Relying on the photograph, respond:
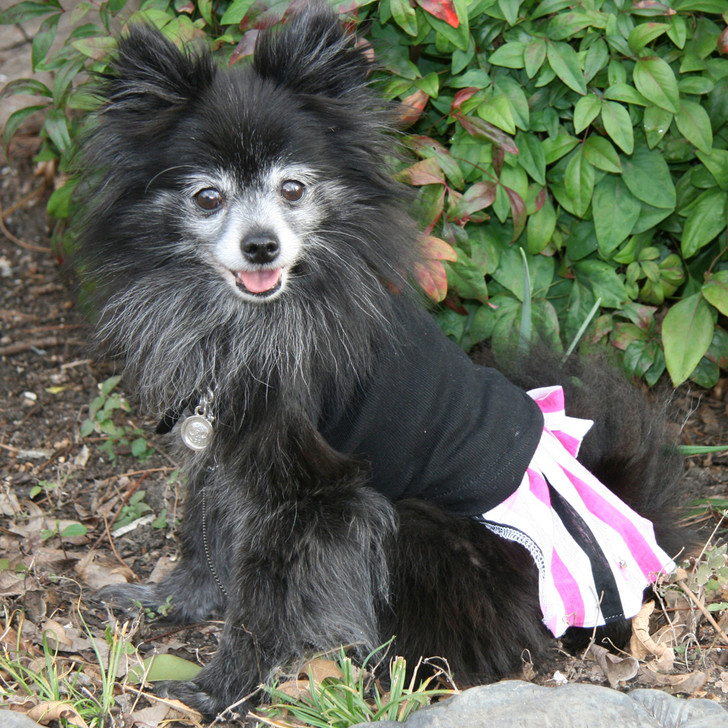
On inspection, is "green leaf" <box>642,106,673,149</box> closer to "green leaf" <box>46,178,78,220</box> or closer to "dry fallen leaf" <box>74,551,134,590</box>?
"green leaf" <box>46,178,78,220</box>

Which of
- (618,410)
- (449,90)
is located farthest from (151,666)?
(449,90)

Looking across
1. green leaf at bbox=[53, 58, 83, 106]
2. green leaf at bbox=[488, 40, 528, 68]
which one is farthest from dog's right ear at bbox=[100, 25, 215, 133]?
green leaf at bbox=[488, 40, 528, 68]

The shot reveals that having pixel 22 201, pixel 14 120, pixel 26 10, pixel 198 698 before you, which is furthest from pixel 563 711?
pixel 22 201

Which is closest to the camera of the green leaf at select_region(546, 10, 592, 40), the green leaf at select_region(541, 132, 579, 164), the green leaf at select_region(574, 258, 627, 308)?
the green leaf at select_region(546, 10, 592, 40)

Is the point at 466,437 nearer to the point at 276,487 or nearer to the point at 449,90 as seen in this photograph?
the point at 276,487

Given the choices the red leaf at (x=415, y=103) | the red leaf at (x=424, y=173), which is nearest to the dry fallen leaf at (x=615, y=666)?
the red leaf at (x=424, y=173)

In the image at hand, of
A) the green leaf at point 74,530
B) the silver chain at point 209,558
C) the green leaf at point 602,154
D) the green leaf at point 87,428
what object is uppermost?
the green leaf at point 602,154

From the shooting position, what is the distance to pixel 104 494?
3752 mm

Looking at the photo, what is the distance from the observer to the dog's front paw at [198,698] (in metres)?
2.67

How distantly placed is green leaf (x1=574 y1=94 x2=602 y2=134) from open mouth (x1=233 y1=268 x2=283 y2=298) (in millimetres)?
1367

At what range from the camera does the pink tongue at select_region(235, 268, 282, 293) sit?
2564mm

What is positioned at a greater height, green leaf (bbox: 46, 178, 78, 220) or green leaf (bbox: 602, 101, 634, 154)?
green leaf (bbox: 602, 101, 634, 154)

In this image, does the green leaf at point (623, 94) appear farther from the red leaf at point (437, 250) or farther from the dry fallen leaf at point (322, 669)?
the dry fallen leaf at point (322, 669)

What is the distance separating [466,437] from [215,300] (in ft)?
2.96
